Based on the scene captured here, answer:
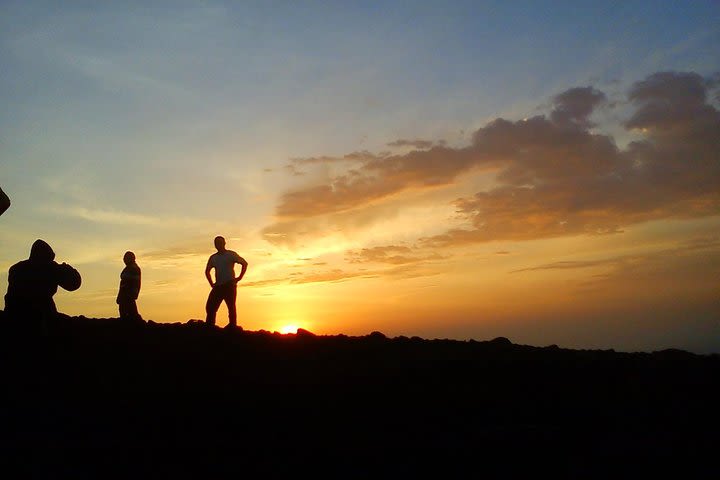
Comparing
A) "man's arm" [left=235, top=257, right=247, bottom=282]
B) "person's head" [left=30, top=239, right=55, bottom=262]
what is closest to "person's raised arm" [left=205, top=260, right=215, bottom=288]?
"man's arm" [left=235, top=257, right=247, bottom=282]

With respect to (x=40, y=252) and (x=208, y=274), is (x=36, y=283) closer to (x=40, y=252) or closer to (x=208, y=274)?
(x=40, y=252)

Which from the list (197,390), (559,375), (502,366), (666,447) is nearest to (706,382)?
(559,375)

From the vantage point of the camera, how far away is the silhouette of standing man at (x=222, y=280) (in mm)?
14766

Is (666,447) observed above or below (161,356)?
below

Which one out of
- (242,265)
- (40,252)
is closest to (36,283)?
(40,252)

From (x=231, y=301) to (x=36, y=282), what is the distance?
5524mm

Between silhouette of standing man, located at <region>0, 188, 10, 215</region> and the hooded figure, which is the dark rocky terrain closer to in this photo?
the hooded figure

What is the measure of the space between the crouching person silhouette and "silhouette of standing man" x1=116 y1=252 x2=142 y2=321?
5.64 meters

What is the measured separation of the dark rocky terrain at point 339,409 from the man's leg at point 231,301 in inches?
80.0

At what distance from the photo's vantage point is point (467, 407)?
335 inches

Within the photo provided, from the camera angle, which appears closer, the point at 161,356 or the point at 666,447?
the point at 666,447

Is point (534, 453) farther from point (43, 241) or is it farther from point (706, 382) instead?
point (43, 241)

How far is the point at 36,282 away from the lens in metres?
9.95

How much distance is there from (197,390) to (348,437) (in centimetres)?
297
